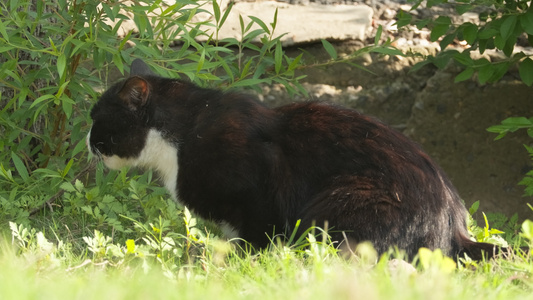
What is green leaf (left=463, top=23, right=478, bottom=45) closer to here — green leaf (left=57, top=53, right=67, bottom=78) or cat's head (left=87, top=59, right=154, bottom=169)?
cat's head (left=87, top=59, right=154, bottom=169)

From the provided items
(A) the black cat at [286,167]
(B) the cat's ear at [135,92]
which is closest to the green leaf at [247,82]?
(A) the black cat at [286,167]

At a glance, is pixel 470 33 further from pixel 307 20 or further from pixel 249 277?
pixel 249 277

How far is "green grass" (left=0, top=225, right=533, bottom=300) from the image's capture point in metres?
2.38

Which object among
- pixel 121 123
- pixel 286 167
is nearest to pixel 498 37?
pixel 286 167

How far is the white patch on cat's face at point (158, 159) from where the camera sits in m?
4.11

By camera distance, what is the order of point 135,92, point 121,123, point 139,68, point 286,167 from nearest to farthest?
1. point 286,167
2. point 135,92
3. point 121,123
4. point 139,68

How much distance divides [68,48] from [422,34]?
3.06 m

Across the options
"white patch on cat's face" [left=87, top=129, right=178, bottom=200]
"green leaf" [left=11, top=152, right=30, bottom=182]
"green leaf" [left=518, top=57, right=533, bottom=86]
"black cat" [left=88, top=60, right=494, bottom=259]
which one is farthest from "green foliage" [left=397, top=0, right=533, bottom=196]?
"green leaf" [left=11, top=152, right=30, bottom=182]

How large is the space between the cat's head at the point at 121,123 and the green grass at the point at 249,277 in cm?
78

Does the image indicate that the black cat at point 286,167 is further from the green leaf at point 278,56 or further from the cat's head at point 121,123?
the green leaf at point 278,56

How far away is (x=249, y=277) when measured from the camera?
3.02m

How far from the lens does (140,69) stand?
454 centimetres

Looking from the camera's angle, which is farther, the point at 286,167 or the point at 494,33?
the point at 494,33

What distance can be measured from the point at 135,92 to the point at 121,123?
0.72 feet
